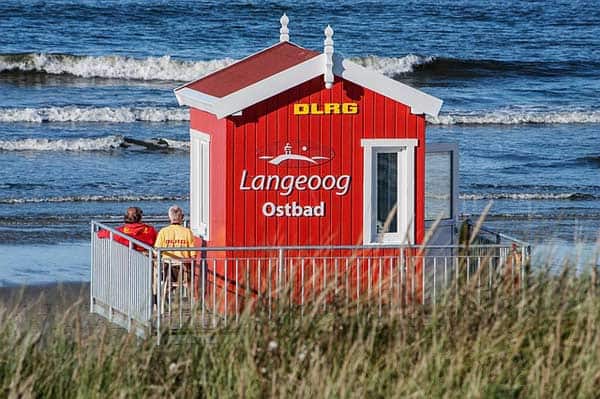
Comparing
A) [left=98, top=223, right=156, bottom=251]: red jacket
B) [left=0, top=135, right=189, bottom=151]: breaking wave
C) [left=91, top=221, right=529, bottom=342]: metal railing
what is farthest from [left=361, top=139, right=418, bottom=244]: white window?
[left=0, top=135, right=189, bottom=151]: breaking wave

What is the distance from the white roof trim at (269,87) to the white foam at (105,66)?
32668 millimetres

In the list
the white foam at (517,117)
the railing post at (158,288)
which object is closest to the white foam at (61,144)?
the white foam at (517,117)

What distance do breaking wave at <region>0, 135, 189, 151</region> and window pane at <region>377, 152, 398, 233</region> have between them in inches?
733

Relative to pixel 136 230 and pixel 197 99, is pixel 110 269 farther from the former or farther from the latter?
pixel 197 99

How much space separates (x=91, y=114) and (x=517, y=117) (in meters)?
11.7

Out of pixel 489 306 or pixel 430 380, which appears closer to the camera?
pixel 430 380

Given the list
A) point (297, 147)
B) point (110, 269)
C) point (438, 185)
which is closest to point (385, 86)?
point (297, 147)

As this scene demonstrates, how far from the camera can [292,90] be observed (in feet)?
45.5

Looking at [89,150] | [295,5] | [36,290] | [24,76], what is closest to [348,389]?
[36,290]

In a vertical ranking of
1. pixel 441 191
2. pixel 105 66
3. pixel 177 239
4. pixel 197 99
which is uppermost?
pixel 105 66

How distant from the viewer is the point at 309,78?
1380 cm

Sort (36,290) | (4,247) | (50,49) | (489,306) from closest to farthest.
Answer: (489,306) → (36,290) → (4,247) → (50,49)

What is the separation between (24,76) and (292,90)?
32743mm

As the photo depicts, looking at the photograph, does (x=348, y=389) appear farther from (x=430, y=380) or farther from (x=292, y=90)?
(x=292, y=90)
